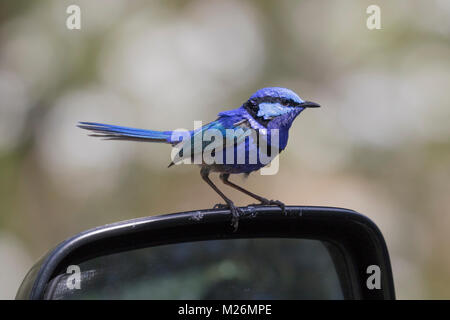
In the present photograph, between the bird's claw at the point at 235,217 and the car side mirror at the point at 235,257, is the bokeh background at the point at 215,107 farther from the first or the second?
the bird's claw at the point at 235,217

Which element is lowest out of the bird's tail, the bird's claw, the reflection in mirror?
the reflection in mirror

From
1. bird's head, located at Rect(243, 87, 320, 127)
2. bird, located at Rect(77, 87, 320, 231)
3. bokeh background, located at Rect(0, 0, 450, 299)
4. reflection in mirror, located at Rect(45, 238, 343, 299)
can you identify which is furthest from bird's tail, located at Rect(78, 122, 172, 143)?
bokeh background, located at Rect(0, 0, 450, 299)

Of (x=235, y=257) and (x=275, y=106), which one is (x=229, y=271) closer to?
(x=235, y=257)

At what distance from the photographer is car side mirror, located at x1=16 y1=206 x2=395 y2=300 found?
2516 millimetres

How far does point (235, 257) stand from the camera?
122 inches

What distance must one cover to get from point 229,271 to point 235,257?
8 cm

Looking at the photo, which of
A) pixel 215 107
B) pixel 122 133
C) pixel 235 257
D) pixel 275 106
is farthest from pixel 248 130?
pixel 215 107

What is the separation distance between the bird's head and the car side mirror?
0.92m

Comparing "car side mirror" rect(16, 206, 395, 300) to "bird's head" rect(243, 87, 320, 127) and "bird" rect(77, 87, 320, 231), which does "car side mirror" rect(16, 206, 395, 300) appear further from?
"bird's head" rect(243, 87, 320, 127)

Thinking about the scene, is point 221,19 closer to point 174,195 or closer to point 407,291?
point 174,195
